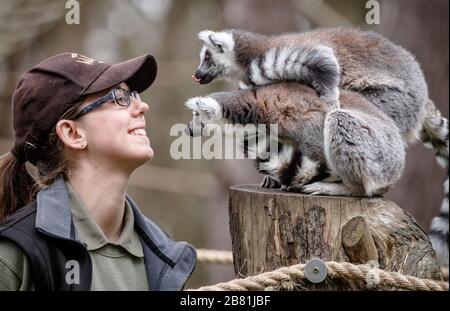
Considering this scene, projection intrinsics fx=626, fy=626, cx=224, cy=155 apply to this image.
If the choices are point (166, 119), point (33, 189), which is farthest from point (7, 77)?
point (33, 189)

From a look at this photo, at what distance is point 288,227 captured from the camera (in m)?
2.35

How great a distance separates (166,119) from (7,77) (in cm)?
250

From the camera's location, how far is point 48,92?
2104mm

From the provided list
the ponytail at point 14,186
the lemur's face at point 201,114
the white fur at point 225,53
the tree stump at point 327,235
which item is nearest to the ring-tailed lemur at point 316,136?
the lemur's face at point 201,114

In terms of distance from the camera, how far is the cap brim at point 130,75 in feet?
6.98

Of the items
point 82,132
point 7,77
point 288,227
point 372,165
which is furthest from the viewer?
point 7,77

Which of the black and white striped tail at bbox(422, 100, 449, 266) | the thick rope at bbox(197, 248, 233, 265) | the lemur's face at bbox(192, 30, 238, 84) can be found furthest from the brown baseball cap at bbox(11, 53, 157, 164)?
the black and white striped tail at bbox(422, 100, 449, 266)

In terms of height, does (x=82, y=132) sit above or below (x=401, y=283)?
above

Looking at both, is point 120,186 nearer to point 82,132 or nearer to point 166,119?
point 82,132

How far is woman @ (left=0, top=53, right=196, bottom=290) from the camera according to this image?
2.08 metres

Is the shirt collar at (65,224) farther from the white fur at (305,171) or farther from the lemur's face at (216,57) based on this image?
the lemur's face at (216,57)

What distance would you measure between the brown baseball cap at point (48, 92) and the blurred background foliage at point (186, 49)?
277 cm

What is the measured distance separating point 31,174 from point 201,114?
0.88m

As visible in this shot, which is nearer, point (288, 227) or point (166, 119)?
point (288, 227)
